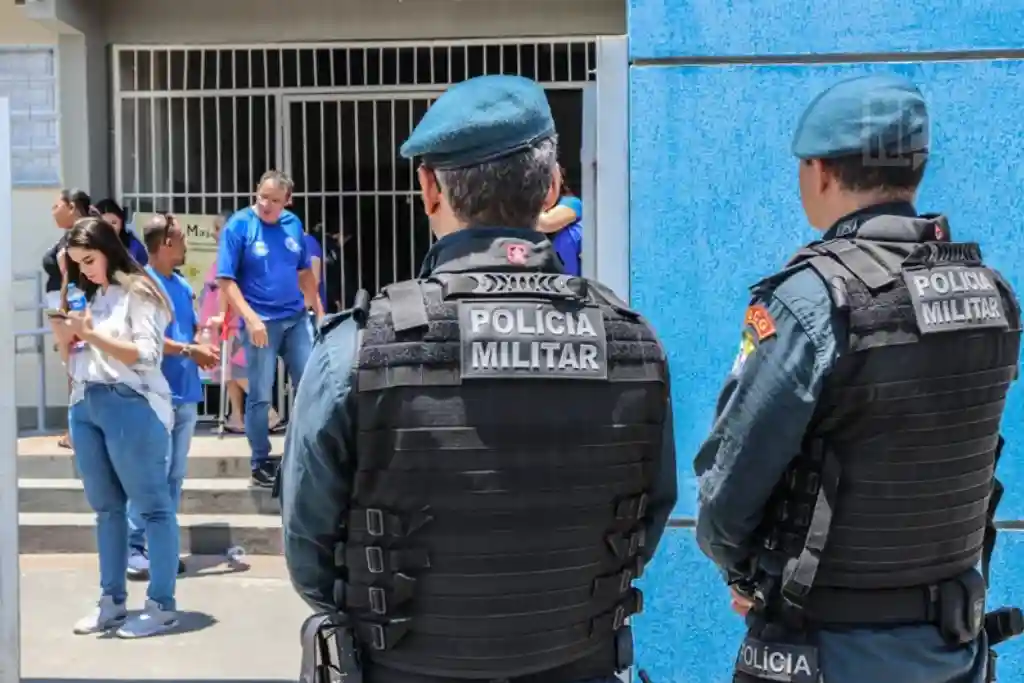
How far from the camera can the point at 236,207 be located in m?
8.65

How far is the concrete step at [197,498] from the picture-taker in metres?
6.90

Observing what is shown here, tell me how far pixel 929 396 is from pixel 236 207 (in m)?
7.15

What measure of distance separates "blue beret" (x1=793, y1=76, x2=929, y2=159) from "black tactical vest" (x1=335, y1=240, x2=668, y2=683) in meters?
0.61

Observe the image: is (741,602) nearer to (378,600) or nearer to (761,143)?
(378,600)

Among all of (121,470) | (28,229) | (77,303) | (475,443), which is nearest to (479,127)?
(475,443)

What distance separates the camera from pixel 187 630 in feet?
17.7

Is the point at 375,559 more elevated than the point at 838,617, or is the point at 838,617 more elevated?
the point at 375,559

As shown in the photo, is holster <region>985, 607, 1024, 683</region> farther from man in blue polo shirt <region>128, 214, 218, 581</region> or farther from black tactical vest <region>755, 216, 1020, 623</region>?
man in blue polo shirt <region>128, 214, 218, 581</region>

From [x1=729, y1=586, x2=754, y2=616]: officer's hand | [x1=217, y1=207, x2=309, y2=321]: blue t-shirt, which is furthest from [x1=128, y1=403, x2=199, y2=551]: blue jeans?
[x1=729, y1=586, x2=754, y2=616]: officer's hand

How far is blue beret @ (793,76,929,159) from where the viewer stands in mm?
2270

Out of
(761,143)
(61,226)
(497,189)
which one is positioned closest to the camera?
(497,189)

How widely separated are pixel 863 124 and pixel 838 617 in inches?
37.3

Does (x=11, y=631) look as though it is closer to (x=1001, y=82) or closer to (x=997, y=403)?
(x=997, y=403)

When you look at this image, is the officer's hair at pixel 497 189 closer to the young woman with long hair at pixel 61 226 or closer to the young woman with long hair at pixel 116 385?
the young woman with long hair at pixel 116 385
